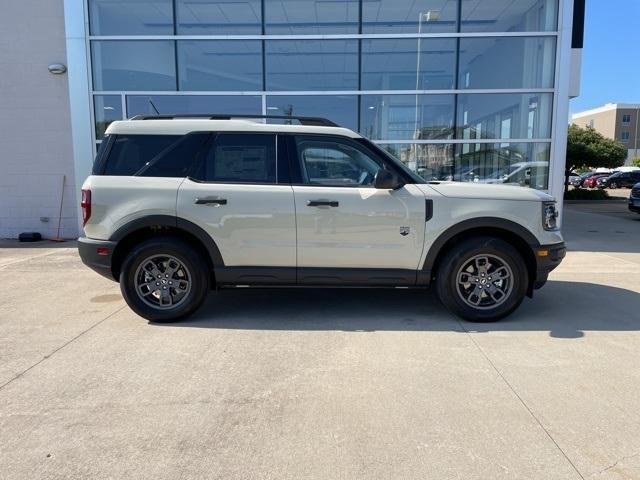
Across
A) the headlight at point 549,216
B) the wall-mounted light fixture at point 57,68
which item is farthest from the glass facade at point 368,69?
the headlight at point 549,216

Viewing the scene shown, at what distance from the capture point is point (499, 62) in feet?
35.4

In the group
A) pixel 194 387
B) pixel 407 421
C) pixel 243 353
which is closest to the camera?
pixel 407 421

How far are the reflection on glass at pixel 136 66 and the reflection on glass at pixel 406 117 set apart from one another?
436 centimetres

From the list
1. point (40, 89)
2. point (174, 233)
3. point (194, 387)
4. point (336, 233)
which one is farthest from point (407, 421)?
point (40, 89)

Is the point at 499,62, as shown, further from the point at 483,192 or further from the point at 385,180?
the point at 385,180

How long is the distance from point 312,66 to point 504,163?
476cm

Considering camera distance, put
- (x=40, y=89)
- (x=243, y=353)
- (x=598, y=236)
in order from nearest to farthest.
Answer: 1. (x=243, y=353)
2. (x=40, y=89)
3. (x=598, y=236)

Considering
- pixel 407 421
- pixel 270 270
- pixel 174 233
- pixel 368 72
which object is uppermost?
pixel 368 72

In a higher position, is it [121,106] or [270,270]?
[121,106]

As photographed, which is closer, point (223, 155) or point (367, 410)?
point (367, 410)

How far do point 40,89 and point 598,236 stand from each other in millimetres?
12790

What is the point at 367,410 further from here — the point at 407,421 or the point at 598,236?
the point at 598,236

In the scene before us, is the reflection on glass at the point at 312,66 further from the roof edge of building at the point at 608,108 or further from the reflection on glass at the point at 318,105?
the roof edge of building at the point at 608,108

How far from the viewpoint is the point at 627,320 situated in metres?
5.09
